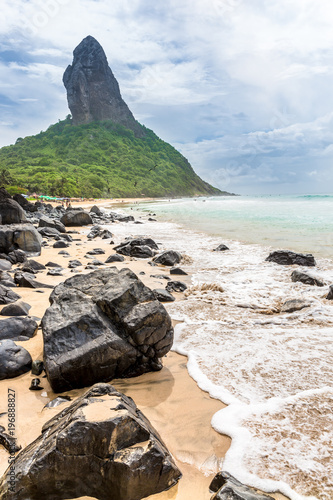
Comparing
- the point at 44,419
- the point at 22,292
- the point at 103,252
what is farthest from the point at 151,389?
the point at 103,252

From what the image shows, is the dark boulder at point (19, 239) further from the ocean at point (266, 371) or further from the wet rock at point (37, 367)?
the wet rock at point (37, 367)

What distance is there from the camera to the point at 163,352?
13.7 feet

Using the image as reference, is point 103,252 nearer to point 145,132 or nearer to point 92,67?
point 92,67

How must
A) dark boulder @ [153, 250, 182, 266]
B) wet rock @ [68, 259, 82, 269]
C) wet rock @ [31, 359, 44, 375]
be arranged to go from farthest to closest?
dark boulder @ [153, 250, 182, 266] < wet rock @ [68, 259, 82, 269] < wet rock @ [31, 359, 44, 375]

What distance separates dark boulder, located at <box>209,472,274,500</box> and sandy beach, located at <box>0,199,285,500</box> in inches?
4.7

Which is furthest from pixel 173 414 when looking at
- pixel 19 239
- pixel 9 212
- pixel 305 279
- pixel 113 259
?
pixel 9 212

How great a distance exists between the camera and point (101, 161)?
13888 cm

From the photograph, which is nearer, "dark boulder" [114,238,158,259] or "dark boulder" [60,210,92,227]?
"dark boulder" [114,238,158,259]

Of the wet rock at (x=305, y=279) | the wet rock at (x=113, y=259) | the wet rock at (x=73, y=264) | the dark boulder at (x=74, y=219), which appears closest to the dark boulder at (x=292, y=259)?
the wet rock at (x=305, y=279)

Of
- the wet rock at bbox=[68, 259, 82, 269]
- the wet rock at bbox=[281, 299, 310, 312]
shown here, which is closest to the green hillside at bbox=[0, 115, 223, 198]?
the wet rock at bbox=[68, 259, 82, 269]

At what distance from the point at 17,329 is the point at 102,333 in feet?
5.22

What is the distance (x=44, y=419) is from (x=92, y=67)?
18928 cm

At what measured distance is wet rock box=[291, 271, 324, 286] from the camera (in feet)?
27.6

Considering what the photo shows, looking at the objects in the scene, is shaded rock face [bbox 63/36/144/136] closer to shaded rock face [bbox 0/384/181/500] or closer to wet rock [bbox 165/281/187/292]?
wet rock [bbox 165/281/187/292]
